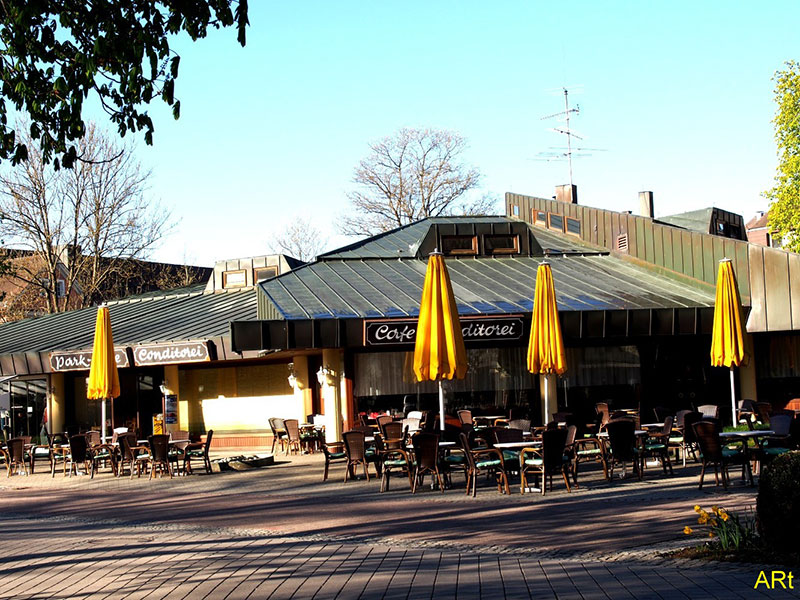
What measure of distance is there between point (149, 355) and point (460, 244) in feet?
28.7

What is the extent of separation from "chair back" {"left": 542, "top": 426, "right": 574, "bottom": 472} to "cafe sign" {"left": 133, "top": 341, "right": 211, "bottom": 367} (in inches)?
448

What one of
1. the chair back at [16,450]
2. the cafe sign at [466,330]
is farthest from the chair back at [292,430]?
the chair back at [16,450]

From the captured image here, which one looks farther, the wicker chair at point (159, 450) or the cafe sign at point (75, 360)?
the cafe sign at point (75, 360)

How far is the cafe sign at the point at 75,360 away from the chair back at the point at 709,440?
49.6 feet

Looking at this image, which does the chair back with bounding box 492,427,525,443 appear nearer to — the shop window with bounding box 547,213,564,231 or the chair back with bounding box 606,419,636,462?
the chair back with bounding box 606,419,636,462

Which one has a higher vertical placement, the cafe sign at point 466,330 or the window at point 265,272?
the window at point 265,272

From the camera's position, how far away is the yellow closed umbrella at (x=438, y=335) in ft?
47.1

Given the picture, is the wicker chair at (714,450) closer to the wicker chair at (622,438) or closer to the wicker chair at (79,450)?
the wicker chair at (622,438)

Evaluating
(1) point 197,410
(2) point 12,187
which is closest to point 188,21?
(1) point 197,410

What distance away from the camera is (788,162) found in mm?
36562

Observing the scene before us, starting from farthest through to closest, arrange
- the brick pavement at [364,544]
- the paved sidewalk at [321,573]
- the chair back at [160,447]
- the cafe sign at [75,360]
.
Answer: the cafe sign at [75,360]
the chair back at [160,447]
the brick pavement at [364,544]
the paved sidewalk at [321,573]

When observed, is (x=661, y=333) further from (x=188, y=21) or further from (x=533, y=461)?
(x=188, y=21)

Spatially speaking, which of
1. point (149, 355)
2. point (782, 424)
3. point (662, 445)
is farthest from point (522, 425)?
point (149, 355)

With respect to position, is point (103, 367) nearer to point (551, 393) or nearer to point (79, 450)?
point (79, 450)
